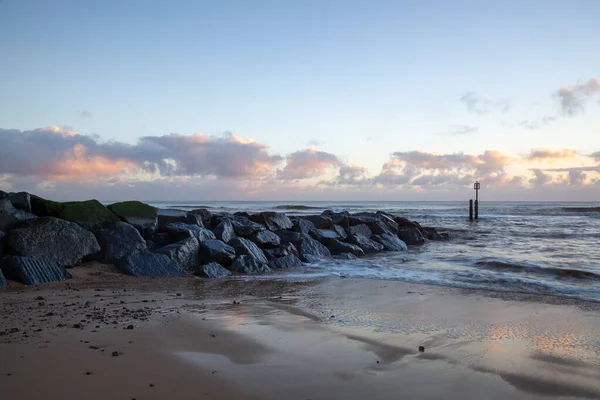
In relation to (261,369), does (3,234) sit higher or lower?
higher

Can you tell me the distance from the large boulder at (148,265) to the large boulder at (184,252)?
190 mm

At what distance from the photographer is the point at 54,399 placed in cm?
274

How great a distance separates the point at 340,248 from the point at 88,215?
20.4 ft

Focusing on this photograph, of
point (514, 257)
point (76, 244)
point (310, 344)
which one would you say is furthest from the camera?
point (514, 257)

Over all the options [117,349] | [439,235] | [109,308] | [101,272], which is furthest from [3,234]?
[439,235]

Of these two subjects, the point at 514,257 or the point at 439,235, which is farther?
the point at 439,235

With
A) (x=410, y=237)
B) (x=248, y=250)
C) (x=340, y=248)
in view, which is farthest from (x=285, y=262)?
(x=410, y=237)

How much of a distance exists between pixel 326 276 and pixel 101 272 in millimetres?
4040

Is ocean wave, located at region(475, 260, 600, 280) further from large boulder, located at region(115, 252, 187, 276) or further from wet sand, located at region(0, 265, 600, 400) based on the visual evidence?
large boulder, located at region(115, 252, 187, 276)

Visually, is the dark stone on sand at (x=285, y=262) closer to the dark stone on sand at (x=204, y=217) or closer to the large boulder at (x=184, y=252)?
the large boulder at (x=184, y=252)

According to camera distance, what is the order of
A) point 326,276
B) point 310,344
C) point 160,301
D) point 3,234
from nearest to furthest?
point 310,344, point 160,301, point 3,234, point 326,276

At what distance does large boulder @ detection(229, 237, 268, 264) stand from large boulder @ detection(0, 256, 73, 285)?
337 centimetres

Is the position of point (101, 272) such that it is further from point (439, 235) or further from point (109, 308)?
point (439, 235)

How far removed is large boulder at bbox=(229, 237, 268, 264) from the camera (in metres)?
9.33
